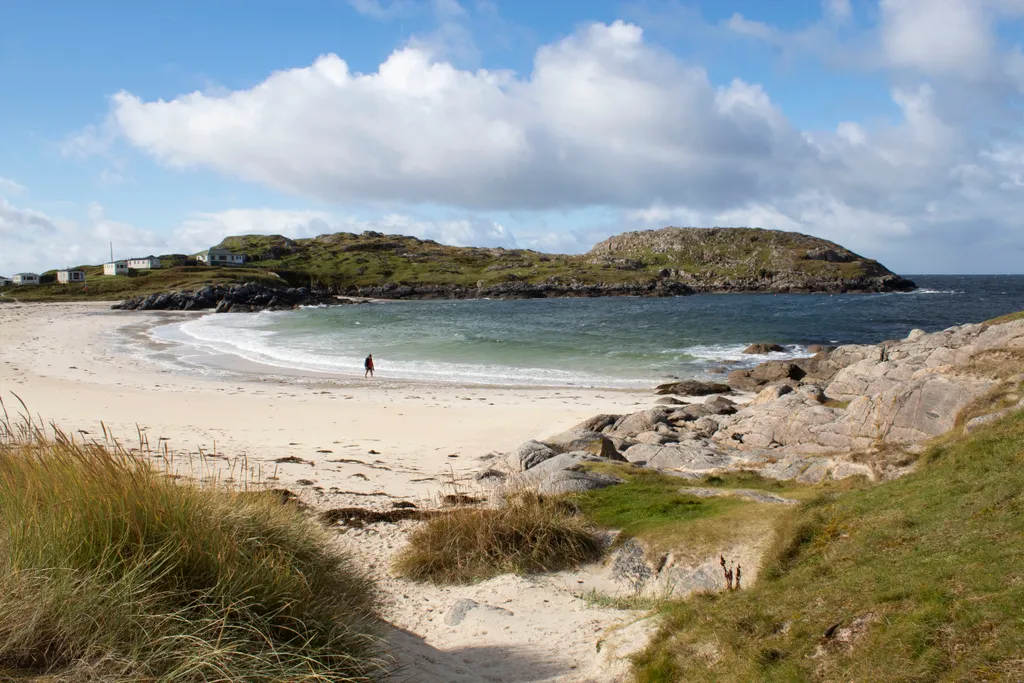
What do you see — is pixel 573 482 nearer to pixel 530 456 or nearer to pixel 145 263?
pixel 530 456

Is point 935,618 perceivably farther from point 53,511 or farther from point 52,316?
point 52,316

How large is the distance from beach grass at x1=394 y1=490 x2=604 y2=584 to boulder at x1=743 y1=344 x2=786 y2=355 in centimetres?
3986

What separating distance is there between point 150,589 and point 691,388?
2735 cm

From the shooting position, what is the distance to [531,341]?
51188 millimetres

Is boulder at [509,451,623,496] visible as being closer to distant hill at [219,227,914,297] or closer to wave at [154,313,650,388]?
wave at [154,313,650,388]

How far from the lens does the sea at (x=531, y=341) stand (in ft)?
119

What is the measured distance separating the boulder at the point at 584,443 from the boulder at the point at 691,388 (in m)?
12.2

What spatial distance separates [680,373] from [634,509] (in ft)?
90.2

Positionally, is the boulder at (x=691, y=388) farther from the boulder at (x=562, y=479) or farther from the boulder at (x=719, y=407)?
the boulder at (x=562, y=479)

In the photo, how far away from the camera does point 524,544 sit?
8867 millimetres

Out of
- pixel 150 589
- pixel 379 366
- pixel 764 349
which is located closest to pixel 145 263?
pixel 379 366

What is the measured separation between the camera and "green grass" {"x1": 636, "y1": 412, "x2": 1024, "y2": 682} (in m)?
4.17

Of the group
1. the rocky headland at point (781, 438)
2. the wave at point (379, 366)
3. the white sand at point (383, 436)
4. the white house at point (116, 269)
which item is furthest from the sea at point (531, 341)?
the white house at point (116, 269)

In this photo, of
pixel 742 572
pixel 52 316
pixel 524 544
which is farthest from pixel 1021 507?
pixel 52 316
